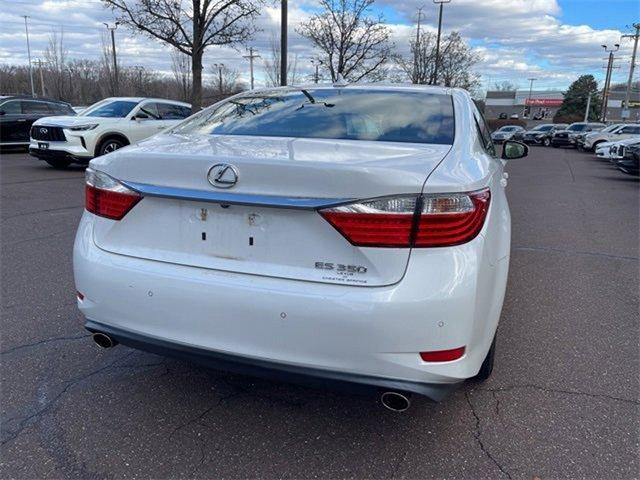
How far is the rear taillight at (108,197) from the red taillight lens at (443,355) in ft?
4.58

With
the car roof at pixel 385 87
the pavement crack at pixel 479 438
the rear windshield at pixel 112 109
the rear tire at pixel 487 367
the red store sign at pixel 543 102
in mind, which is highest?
the red store sign at pixel 543 102

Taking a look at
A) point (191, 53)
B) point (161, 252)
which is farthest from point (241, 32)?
point (161, 252)

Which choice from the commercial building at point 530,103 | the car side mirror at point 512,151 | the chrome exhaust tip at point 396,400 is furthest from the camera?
the commercial building at point 530,103

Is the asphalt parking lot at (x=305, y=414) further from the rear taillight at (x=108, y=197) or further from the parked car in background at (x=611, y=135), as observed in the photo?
the parked car in background at (x=611, y=135)

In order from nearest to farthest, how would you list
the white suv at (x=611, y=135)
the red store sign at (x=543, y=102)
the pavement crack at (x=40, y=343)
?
the pavement crack at (x=40, y=343) → the white suv at (x=611, y=135) → the red store sign at (x=543, y=102)

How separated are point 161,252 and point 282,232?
59 cm

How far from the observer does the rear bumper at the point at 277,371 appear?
2098mm

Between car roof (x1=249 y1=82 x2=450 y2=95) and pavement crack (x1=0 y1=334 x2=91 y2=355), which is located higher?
car roof (x1=249 y1=82 x2=450 y2=95)

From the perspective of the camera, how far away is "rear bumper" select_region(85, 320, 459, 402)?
210 cm

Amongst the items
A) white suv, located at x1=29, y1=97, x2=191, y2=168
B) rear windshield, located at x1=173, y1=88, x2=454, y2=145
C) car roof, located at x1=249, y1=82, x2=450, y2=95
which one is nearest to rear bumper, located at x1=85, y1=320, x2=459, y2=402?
rear windshield, located at x1=173, y1=88, x2=454, y2=145

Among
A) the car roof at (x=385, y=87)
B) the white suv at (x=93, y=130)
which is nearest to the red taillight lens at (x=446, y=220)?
the car roof at (x=385, y=87)

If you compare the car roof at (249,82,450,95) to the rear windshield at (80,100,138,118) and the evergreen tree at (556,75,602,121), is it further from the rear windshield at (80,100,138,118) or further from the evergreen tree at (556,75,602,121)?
the evergreen tree at (556,75,602,121)

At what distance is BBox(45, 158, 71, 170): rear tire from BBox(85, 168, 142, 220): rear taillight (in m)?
10.9

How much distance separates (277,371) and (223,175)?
842 mm
